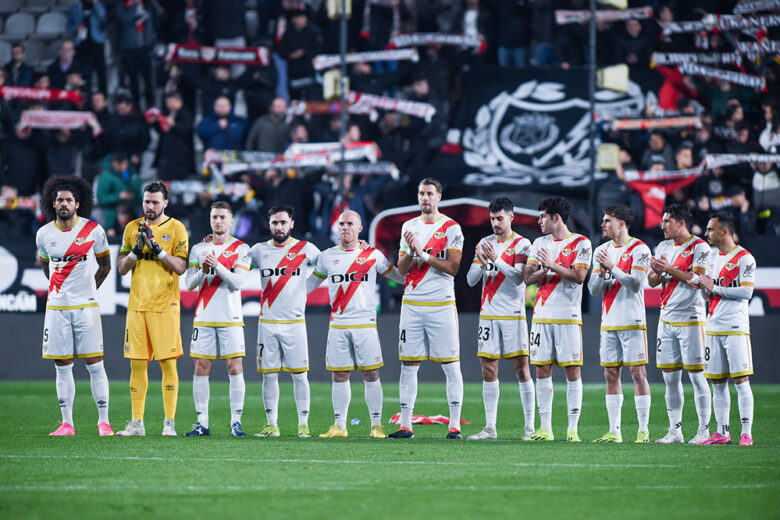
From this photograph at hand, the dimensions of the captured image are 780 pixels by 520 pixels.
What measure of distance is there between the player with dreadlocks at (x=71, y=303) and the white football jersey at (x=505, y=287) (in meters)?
3.74

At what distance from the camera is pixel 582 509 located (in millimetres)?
6371

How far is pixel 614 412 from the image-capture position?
10281 millimetres

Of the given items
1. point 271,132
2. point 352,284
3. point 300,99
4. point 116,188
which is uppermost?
point 300,99

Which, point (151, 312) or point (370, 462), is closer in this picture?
point (370, 462)

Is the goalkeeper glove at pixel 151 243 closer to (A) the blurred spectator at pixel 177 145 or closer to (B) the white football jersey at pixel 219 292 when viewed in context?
(B) the white football jersey at pixel 219 292

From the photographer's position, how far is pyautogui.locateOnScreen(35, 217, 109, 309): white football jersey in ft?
35.1

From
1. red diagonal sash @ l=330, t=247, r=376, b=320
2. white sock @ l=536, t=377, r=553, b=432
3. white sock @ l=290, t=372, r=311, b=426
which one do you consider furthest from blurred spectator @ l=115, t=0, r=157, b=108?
white sock @ l=536, t=377, r=553, b=432

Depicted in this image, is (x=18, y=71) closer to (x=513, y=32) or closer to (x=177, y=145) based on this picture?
(x=177, y=145)

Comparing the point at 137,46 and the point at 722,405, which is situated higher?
the point at 137,46

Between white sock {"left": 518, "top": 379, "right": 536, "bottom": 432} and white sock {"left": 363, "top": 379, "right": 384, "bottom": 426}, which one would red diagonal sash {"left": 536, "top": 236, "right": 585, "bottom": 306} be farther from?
white sock {"left": 363, "top": 379, "right": 384, "bottom": 426}

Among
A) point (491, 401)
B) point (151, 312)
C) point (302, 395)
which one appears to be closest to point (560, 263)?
point (491, 401)

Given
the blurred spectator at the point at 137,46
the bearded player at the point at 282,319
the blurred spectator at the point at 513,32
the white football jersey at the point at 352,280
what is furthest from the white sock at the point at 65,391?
the blurred spectator at the point at 513,32

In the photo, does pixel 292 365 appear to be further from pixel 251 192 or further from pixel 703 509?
pixel 251 192

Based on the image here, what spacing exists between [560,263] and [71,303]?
473cm
